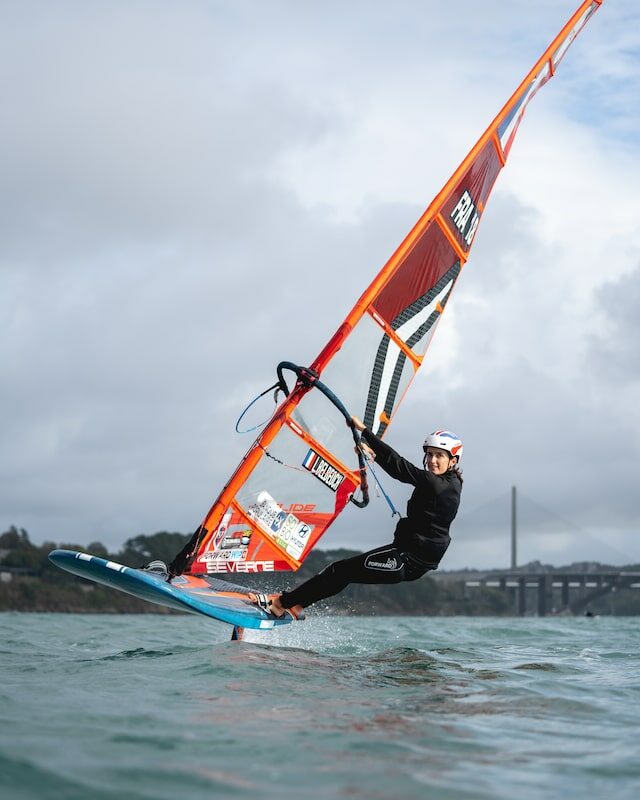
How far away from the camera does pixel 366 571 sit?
889 centimetres

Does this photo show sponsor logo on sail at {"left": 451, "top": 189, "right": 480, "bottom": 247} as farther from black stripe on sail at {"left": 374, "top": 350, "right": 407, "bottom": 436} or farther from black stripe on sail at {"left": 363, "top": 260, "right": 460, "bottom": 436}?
black stripe on sail at {"left": 374, "top": 350, "right": 407, "bottom": 436}

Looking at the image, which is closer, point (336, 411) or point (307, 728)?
point (307, 728)

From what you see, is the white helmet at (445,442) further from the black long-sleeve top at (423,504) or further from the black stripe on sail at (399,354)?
the black stripe on sail at (399,354)

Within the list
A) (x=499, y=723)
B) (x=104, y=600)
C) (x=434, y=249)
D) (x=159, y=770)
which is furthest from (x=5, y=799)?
(x=104, y=600)

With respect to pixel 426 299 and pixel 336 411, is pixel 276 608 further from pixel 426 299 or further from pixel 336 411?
pixel 426 299

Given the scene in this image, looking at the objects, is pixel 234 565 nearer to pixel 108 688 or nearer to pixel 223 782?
pixel 108 688

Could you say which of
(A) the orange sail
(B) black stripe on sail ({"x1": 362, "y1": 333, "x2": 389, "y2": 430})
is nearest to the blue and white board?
(A) the orange sail

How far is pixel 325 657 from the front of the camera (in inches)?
345

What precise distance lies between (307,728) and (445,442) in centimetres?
403

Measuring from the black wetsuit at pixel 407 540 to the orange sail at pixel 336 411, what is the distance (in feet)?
2.47

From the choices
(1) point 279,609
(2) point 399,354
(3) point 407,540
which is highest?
(2) point 399,354

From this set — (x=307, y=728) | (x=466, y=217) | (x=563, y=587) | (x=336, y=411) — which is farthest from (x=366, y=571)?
(x=563, y=587)

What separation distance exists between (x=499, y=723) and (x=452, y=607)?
201 feet

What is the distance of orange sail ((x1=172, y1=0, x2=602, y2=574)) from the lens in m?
9.39
